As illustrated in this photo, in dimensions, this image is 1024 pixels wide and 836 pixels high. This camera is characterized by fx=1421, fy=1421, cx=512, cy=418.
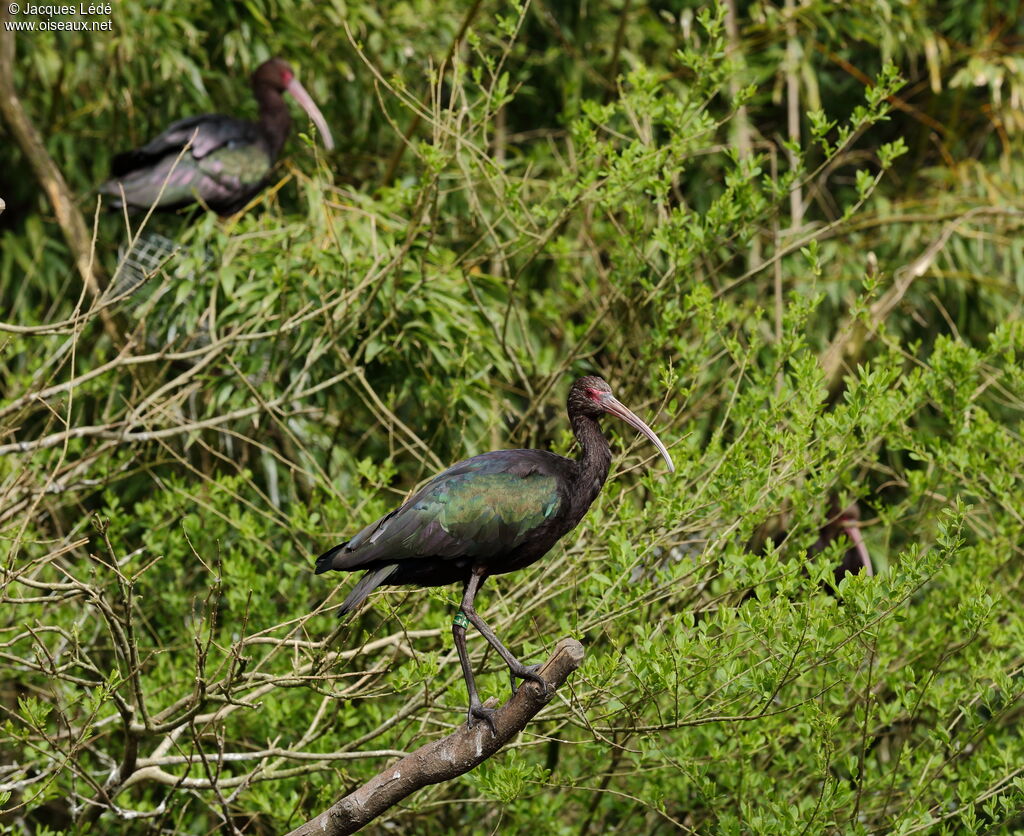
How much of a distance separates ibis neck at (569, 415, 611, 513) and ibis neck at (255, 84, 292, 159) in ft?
11.1

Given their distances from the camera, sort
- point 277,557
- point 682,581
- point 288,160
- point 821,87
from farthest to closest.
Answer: point 821,87, point 288,160, point 277,557, point 682,581

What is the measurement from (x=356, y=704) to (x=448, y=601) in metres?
1.27

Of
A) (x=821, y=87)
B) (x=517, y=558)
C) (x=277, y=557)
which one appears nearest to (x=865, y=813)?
(x=517, y=558)

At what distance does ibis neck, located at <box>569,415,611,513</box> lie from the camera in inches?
183

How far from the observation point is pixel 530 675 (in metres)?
4.04

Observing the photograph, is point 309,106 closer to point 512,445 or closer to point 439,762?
point 512,445

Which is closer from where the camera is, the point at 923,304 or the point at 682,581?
the point at 682,581

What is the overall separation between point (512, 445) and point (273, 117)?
93.9 inches

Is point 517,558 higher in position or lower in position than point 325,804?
higher

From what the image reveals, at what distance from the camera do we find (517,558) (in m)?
4.57

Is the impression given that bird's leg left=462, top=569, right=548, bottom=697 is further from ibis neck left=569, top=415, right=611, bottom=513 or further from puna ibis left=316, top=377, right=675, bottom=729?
ibis neck left=569, top=415, right=611, bottom=513

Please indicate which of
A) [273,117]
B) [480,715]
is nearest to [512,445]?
[273,117]

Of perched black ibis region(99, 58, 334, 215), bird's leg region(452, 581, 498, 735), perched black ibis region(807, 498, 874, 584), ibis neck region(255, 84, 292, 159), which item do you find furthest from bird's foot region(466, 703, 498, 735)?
ibis neck region(255, 84, 292, 159)

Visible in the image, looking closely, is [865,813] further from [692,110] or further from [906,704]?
[692,110]
